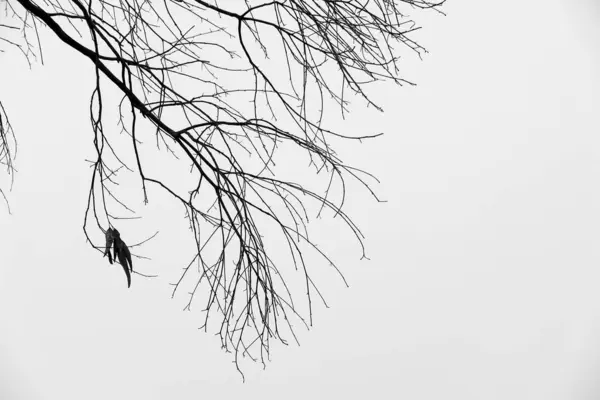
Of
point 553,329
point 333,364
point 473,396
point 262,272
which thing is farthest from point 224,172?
point 553,329

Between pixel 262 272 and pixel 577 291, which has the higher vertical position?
pixel 577 291

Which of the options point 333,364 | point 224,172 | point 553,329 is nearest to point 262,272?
point 224,172

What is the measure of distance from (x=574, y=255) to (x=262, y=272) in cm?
812

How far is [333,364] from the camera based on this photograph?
789 centimetres

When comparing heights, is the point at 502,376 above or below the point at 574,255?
below

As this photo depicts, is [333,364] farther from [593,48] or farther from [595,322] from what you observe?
[593,48]

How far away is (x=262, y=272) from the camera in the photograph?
57.4 inches

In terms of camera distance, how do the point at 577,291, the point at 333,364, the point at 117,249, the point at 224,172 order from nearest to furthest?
the point at 117,249 → the point at 224,172 → the point at 333,364 → the point at 577,291

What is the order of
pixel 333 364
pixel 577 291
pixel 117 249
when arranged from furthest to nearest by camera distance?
pixel 577 291
pixel 333 364
pixel 117 249

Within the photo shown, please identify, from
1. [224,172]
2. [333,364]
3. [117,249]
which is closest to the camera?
[117,249]

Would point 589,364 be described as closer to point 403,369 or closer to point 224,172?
point 403,369

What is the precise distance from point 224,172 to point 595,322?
856 centimetres

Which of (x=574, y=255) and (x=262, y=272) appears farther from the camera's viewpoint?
(x=574, y=255)

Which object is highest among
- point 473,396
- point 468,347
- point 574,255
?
point 574,255
